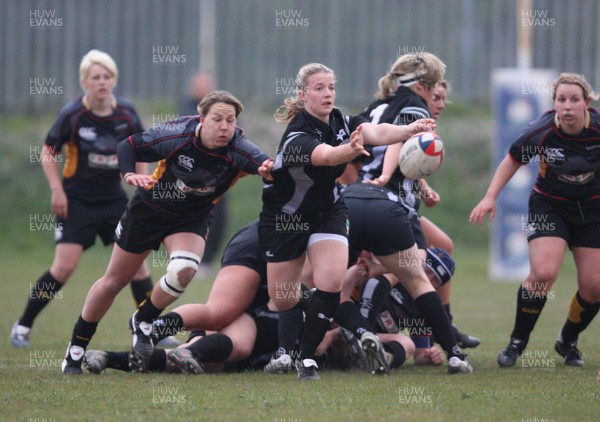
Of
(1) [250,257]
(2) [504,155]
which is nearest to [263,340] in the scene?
(1) [250,257]

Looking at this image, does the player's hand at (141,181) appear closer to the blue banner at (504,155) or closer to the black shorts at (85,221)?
the black shorts at (85,221)

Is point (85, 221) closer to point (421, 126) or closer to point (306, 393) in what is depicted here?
point (306, 393)

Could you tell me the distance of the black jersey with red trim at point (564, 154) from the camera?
6.19 metres

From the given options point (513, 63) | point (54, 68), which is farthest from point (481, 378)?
point (54, 68)

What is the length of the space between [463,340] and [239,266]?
1823 millimetres

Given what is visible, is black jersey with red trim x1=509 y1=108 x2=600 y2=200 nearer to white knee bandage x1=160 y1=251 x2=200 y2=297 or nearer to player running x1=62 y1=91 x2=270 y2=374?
player running x1=62 y1=91 x2=270 y2=374

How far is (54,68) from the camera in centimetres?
1603

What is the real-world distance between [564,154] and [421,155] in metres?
1.15

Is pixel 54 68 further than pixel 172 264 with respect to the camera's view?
Yes

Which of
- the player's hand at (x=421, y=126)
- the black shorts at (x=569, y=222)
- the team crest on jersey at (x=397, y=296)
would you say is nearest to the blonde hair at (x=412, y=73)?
the black shorts at (x=569, y=222)

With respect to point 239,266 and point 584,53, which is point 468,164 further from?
point 239,266

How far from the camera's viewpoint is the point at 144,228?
5797 mm

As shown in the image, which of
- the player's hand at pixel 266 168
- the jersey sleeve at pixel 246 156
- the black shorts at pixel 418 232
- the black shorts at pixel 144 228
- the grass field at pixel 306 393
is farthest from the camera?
the black shorts at pixel 418 232

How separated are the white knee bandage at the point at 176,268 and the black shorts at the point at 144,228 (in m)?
0.17
